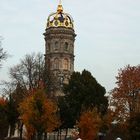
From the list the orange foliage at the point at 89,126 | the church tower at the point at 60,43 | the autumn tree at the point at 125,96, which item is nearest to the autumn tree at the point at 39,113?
the orange foliage at the point at 89,126

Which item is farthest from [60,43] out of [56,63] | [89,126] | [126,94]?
[89,126]

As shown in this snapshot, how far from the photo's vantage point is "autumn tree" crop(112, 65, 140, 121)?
206 feet

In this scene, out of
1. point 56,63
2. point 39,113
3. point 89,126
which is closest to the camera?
point 39,113

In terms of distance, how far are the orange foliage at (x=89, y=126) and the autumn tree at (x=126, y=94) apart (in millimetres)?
3253

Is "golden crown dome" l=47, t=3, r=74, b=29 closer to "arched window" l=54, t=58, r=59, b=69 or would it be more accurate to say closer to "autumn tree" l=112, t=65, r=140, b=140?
"arched window" l=54, t=58, r=59, b=69

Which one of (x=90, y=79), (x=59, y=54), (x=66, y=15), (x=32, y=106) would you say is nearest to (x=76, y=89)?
(x=90, y=79)

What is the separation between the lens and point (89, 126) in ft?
197

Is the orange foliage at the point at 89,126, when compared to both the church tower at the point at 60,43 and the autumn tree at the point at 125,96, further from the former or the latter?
the church tower at the point at 60,43

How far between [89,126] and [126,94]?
20.7 ft

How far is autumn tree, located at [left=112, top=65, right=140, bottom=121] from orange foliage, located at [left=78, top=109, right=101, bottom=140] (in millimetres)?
3253

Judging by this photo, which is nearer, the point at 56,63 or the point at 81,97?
the point at 81,97

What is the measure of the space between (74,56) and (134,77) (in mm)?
61105

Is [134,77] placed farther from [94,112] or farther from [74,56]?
[74,56]

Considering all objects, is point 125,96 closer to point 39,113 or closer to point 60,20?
point 39,113
